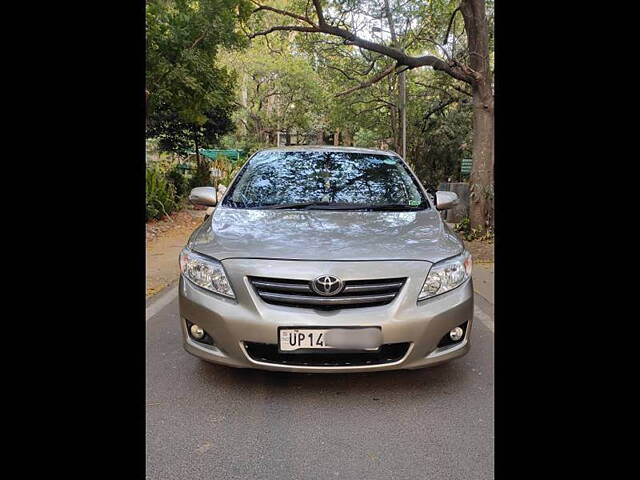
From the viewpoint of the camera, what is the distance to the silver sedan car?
292 centimetres

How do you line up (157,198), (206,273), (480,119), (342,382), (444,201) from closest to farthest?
(206,273)
(342,382)
(444,201)
(480,119)
(157,198)

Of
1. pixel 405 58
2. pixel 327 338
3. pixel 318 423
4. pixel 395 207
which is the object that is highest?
pixel 405 58

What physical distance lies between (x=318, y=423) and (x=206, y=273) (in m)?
1.07

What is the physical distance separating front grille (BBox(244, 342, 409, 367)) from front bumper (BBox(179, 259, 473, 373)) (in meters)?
0.02

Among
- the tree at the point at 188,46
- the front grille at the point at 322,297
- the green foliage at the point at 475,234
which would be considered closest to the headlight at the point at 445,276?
the front grille at the point at 322,297

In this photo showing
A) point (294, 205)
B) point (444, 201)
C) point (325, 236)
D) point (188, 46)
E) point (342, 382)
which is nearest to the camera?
point (325, 236)

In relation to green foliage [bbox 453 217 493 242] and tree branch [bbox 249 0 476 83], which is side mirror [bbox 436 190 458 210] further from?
tree branch [bbox 249 0 476 83]

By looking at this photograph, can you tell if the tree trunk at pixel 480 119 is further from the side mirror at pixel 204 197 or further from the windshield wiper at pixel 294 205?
the side mirror at pixel 204 197

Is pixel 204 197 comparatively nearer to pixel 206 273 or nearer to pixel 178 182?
pixel 206 273

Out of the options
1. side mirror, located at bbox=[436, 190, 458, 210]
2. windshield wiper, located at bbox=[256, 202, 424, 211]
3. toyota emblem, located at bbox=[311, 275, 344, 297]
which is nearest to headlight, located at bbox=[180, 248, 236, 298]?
toyota emblem, located at bbox=[311, 275, 344, 297]

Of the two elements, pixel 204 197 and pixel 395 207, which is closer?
pixel 395 207

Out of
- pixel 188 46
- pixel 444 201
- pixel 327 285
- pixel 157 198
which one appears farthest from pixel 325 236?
pixel 157 198

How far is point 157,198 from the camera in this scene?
1215 centimetres
